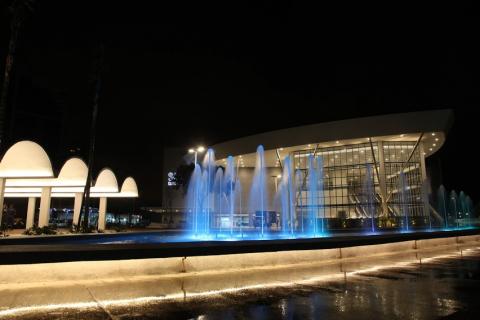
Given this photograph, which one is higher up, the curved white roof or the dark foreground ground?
the curved white roof

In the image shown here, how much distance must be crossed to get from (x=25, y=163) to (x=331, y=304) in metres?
17.9

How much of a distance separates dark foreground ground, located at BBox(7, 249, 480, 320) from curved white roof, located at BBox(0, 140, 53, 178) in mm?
15624

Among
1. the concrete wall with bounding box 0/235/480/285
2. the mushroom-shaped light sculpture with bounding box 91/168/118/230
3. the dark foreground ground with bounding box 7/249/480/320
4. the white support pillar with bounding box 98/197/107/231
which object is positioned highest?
the mushroom-shaped light sculpture with bounding box 91/168/118/230

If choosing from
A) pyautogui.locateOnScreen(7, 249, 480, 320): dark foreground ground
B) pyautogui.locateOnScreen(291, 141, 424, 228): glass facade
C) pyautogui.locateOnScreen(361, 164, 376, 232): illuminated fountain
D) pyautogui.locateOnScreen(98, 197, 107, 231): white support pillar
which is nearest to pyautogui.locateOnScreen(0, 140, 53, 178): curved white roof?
pyautogui.locateOnScreen(98, 197, 107, 231): white support pillar

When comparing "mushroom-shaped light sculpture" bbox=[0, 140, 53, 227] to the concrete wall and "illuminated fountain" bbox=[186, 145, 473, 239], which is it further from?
"illuminated fountain" bbox=[186, 145, 473, 239]

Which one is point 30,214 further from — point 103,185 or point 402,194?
point 402,194

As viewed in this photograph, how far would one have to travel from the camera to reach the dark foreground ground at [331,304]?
4910mm

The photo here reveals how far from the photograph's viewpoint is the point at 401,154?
47.8 m

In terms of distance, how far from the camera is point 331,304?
5.57 meters

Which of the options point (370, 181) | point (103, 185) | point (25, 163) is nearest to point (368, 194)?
point (370, 181)

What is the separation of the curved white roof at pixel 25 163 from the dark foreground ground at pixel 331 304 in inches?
615

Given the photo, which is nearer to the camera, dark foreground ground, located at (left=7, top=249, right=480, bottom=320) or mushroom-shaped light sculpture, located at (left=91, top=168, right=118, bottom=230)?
dark foreground ground, located at (left=7, top=249, right=480, bottom=320)

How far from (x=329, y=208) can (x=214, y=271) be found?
4474 cm

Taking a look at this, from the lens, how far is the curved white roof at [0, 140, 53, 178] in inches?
720
